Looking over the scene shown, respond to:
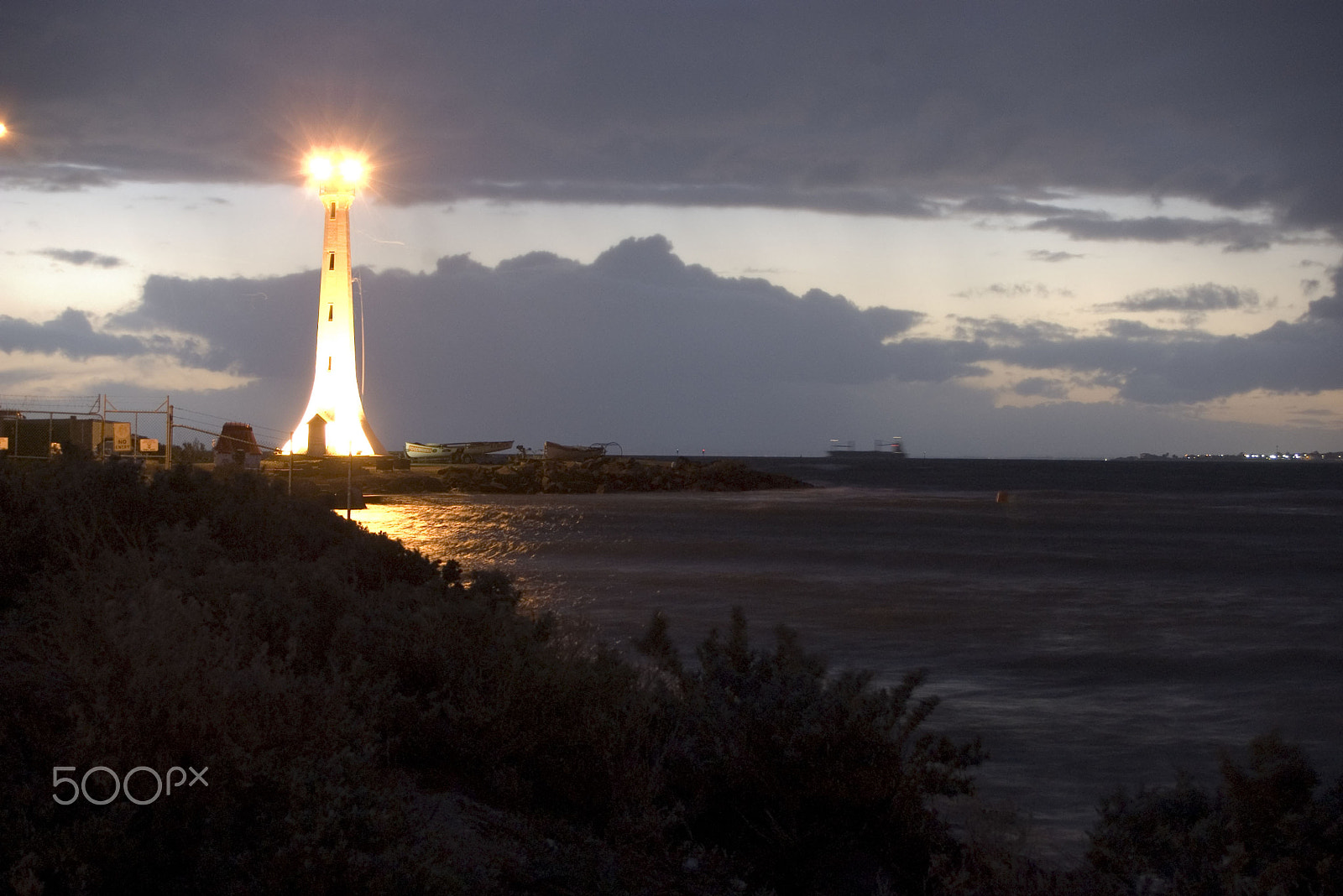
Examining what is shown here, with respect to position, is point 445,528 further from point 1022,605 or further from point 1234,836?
point 1234,836

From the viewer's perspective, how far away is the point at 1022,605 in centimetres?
1428

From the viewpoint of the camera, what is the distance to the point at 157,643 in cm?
338

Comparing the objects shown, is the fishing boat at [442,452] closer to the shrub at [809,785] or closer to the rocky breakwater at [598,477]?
the rocky breakwater at [598,477]

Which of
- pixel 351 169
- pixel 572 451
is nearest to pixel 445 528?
pixel 351 169

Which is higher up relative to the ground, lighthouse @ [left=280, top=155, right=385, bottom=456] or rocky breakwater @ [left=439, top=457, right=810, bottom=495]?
lighthouse @ [left=280, top=155, right=385, bottom=456]

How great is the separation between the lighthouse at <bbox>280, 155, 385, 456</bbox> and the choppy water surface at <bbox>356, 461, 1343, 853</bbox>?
3.97 meters

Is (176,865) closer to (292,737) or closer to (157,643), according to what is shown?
(292,737)

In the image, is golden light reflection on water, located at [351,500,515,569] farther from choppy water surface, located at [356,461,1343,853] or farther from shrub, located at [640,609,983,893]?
shrub, located at [640,609,983,893]

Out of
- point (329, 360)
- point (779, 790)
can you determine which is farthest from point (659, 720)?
point (329, 360)

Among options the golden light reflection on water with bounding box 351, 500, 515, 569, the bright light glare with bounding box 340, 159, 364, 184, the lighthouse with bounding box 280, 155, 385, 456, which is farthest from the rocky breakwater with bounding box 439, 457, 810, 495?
the bright light glare with bounding box 340, 159, 364, 184

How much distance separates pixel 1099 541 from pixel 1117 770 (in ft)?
71.2

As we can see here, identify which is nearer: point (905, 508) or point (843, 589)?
point (843, 589)

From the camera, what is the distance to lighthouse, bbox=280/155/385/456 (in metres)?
34.2

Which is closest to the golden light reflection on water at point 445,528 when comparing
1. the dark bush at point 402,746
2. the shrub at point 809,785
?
the dark bush at point 402,746
